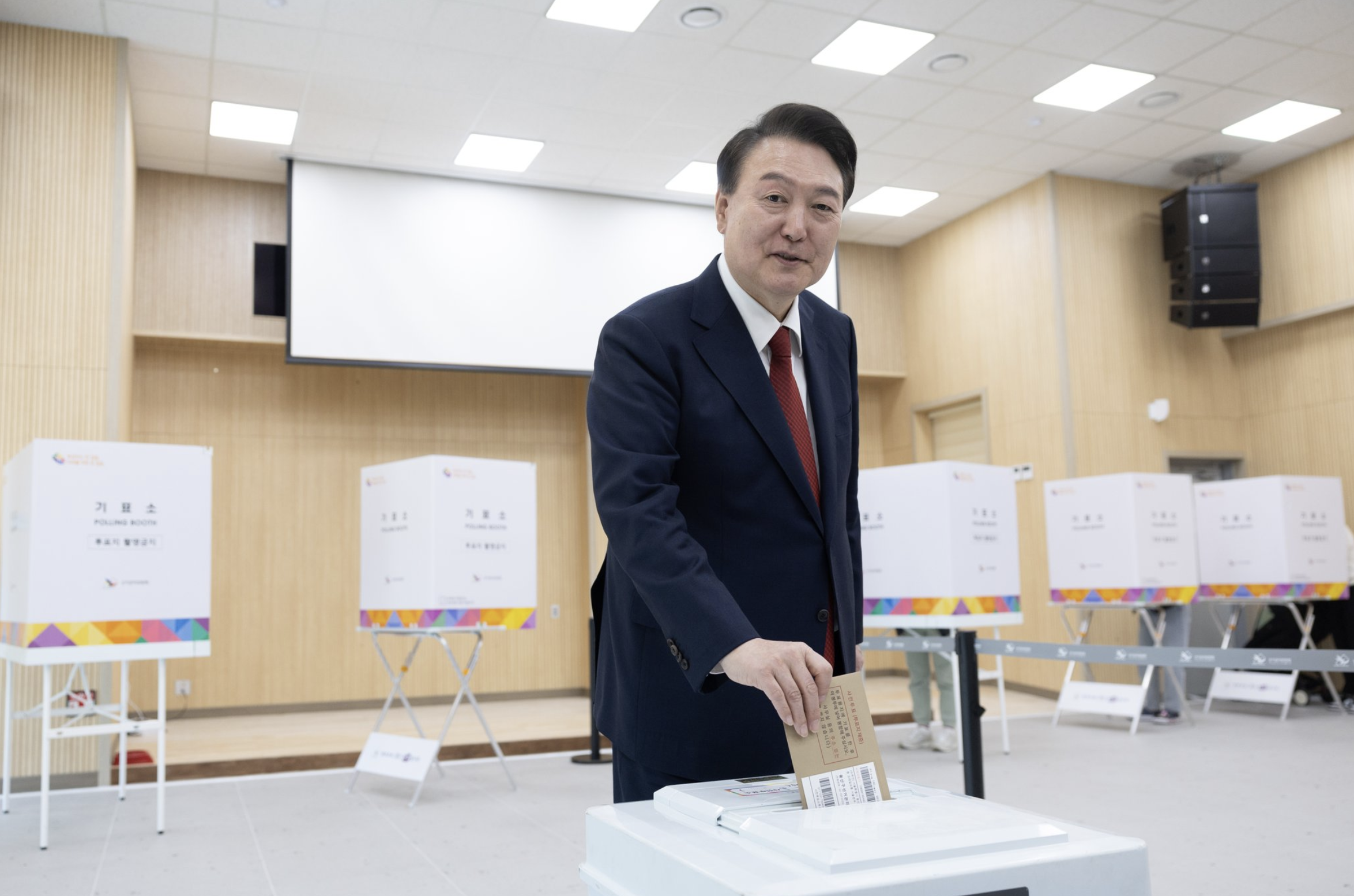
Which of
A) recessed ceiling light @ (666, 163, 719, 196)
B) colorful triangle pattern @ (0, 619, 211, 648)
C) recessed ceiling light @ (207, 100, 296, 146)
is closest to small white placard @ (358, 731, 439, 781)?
colorful triangle pattern @ (0, 619, 211, 648)

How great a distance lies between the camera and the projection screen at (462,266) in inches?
301

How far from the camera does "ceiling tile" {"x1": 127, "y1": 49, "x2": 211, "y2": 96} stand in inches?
245

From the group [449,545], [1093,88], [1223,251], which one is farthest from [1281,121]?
[449,545]

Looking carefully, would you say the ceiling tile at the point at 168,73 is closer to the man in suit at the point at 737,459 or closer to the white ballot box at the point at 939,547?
the white ballot box at the point at 939,547

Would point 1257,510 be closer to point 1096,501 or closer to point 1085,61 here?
point 1096,501

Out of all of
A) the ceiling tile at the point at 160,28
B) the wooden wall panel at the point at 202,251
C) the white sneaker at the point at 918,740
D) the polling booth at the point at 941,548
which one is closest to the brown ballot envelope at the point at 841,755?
the polling booth at the point at 941,548

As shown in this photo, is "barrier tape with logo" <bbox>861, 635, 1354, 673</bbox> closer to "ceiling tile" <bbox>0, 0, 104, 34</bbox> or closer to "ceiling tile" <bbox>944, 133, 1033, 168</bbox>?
"ceiling tile" <bbox>944, 133, 1033, 168</bbox>

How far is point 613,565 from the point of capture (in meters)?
1.36

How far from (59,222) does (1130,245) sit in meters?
7.66

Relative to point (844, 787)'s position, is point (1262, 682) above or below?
below

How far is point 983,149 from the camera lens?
7.94 metres

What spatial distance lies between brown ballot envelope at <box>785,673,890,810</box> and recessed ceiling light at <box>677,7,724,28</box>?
543 centimetres

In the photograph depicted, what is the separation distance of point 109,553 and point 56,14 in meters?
3.28

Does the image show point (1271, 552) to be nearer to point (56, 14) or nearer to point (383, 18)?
point (383, 18)
